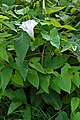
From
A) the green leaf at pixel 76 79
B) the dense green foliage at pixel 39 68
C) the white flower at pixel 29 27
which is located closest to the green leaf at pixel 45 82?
the dense green foliage at pixel 39 68

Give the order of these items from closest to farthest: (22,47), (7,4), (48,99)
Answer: (22,47), (48,99), (7,4)

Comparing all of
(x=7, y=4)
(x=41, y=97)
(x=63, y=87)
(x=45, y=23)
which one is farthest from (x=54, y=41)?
(x=7, y=4)

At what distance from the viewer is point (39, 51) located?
1.52 m

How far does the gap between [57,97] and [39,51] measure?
241 millimetres

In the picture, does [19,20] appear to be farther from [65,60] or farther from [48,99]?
[48,99]

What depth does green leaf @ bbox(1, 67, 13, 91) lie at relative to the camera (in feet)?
4.52

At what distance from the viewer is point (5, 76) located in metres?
1.39

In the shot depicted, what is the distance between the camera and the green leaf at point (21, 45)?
1.28 metres

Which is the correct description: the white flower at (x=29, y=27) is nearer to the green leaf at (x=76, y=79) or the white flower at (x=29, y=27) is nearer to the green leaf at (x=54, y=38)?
the green leaf at (x=54, y=38)

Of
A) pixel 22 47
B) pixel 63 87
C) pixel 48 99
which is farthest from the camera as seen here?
pixel 48 99

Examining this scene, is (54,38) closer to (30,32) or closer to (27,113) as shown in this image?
(30,32)

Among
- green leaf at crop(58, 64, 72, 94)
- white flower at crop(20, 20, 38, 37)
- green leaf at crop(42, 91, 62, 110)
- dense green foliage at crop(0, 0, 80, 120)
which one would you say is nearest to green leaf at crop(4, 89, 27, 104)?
dense green foliage at crop(0, 0, 80, 120)

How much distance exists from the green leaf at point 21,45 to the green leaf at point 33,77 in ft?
0.42

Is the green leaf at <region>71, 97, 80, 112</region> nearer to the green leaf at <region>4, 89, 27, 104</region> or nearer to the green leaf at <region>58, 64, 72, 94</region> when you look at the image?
the green leaf at <region>58, 64, 72, 94</region>
